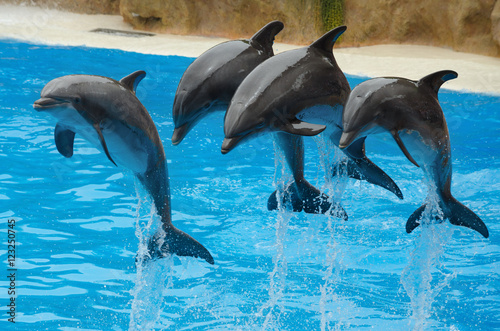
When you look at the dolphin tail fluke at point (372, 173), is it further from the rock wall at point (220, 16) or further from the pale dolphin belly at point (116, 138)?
the rock wall at point (220, 16)

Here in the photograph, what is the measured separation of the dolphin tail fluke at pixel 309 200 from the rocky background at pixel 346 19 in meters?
12.5

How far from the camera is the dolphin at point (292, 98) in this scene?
3180 mm

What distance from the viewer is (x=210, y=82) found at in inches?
137

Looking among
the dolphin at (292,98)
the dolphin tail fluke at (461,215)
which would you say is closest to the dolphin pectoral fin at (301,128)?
the dolphin at (292,98)

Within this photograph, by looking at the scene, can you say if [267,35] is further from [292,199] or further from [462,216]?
[462,216]

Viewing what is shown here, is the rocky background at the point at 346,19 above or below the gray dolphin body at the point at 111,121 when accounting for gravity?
above

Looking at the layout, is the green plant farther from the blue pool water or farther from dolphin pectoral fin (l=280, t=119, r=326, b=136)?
dolphin pectoral fin (l=280, t=119, r=326, b=136)

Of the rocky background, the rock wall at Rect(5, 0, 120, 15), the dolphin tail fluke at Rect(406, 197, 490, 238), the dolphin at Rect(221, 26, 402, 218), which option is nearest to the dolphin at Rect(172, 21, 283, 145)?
the dolphin at Rect(221, 26, 402, 218)

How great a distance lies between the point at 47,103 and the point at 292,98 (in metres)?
1.33

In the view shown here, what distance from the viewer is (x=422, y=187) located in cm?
862

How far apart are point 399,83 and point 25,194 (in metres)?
5.61

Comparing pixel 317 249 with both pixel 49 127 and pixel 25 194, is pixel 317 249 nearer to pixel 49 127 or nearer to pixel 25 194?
pixel 25 194

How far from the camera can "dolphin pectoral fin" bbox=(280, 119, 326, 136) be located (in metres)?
3.18

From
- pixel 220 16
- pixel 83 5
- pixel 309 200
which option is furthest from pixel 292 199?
pixel 83 5
